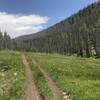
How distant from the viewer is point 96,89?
3812cm

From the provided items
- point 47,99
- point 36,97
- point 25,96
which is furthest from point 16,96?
point 47,99

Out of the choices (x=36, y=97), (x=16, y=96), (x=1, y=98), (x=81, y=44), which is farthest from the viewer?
(x=81, y=44)

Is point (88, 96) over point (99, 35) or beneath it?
beneath

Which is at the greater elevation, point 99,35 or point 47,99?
point 99,35

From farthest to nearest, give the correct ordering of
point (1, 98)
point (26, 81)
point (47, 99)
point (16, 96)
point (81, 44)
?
point (81, 44), point (26, 81), point (1, 98), point (16, 96), point (47, 99)

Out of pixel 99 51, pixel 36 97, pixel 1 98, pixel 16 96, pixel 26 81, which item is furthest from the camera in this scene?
pixel 99 51

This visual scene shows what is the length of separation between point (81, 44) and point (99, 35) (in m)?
12.7

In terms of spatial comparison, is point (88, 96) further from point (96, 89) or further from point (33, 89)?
point (33, 89)

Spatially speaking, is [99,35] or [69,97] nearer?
[69,97]

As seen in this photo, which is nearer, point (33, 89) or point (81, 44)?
point (33, 89)

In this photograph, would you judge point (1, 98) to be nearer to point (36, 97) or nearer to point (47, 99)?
point (36, 97)

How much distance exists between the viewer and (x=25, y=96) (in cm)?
3653

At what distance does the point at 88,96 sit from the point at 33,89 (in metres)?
10.5

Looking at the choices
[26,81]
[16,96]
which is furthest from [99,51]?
[16,96]
